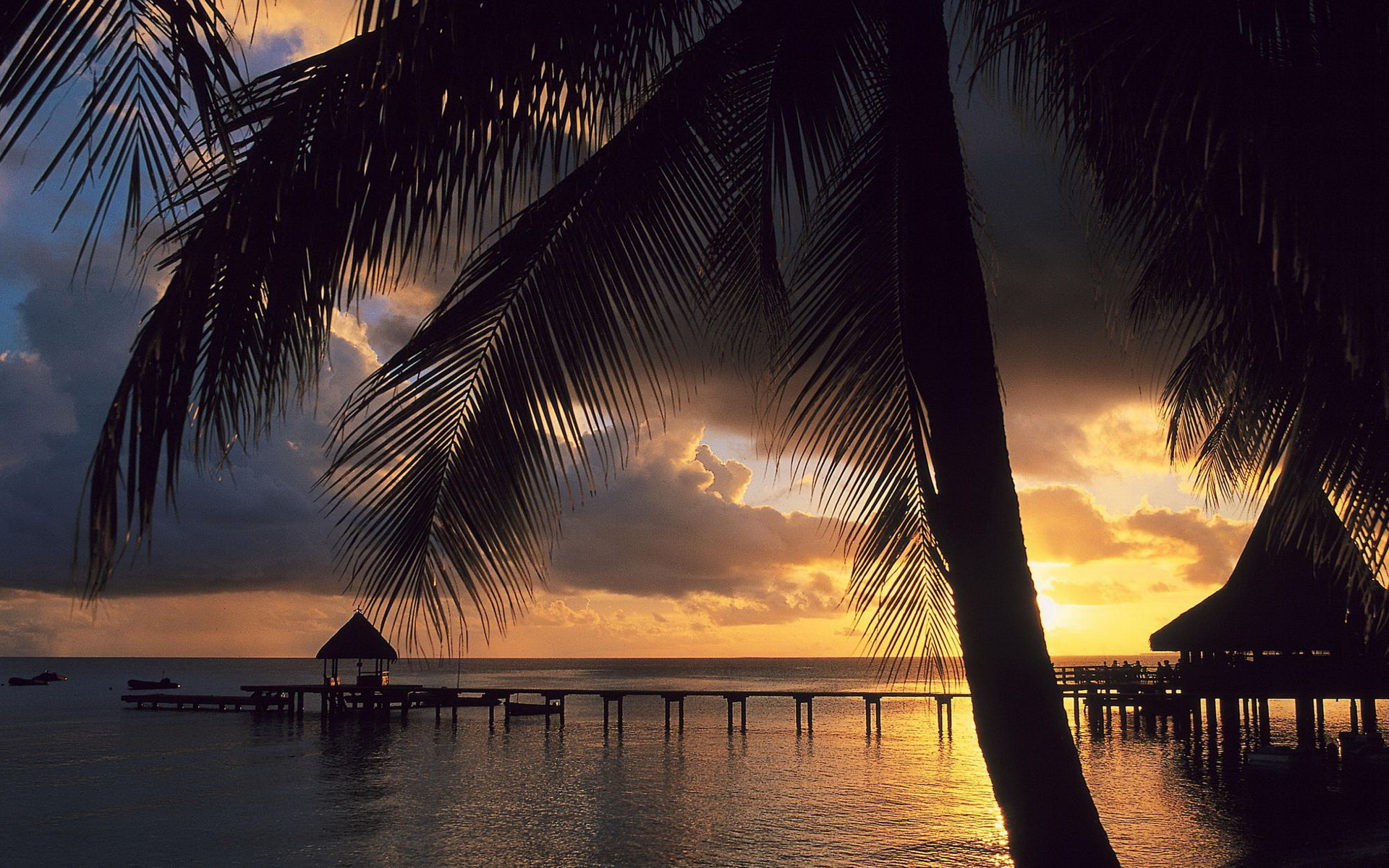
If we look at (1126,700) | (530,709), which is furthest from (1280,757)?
(530,709)

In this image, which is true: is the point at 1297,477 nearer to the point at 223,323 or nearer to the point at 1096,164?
the point at 1096,164

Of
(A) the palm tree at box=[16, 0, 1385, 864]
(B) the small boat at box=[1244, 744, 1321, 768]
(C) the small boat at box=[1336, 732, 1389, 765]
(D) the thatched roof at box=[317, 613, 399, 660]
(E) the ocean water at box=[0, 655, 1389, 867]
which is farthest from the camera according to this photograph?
(D) the thatched roof at box=[317, 613, 399, 660]

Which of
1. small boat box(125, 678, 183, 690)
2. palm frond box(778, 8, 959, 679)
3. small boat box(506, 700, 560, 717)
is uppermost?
palm frond box(778, 8, 959, 679)

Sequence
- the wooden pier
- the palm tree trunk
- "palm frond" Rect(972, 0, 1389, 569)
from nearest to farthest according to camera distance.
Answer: "palm frond" Rect(972, 0, 1389, 569) < the palm tree trunk < the wooden pier

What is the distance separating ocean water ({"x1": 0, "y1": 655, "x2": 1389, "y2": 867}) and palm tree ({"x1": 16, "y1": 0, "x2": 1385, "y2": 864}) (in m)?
11.1

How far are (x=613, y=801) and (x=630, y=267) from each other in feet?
79.5

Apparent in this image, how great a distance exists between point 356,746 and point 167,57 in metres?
40.9

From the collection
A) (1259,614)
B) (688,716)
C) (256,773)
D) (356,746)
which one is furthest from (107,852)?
(688,716)

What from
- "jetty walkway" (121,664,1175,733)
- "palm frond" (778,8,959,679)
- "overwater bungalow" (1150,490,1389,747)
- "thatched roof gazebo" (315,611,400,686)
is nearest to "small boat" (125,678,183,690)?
"jetty walkway" (121,664,1175,733)

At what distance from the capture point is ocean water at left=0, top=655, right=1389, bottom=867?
19281mm

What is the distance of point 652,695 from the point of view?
53.7 metres

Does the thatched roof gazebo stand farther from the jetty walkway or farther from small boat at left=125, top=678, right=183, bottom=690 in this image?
small boat at left=125, top=678, right=183, bottom=690

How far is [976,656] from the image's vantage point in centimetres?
326

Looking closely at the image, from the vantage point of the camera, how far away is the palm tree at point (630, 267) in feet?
8.57
